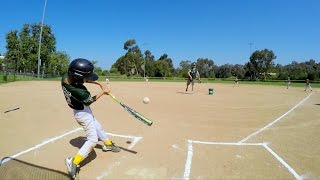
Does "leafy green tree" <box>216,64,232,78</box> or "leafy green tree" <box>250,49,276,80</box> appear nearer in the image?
"leafy green tree" <box>250,49,276,80</box>

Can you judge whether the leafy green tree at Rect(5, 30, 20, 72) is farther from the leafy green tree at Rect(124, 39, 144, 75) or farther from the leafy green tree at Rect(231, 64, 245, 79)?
the leafy green tree at Rect(231, 64, 245, 79)

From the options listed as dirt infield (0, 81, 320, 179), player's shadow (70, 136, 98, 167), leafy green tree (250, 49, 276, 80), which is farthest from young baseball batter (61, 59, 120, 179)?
leafy green tree (250, 49, 276, 80)

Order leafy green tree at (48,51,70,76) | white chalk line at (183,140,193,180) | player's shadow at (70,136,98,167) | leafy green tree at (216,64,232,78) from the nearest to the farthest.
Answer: white chalk line at (183,140,193,180), player's shadow at (70,136,98,167), leafy green tree at (48,51,70,76), leafy green tree at (216,64,232,78)

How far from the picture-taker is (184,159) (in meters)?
6.20

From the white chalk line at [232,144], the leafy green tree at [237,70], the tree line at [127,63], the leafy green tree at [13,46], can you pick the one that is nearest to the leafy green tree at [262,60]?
the tree line at [127,63]

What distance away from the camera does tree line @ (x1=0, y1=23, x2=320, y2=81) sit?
67.1 metres

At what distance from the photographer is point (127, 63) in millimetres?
103500

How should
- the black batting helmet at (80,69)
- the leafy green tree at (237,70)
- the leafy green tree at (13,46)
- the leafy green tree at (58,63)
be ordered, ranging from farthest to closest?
the leafy green tree at (237,70) → the leafy green tree at (58,63) → the leafy green tree at (13,46) → the black batting helmet at (80,69)

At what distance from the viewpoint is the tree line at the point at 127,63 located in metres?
67.1

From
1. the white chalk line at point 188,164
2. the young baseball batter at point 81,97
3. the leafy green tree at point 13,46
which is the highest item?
the leafy green tree at point 13,46

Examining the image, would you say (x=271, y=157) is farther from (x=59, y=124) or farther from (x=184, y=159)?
(x=59, y=124)

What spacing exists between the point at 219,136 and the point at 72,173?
4.33 metres

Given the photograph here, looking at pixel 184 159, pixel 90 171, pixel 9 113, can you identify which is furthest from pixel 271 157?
pixel 9 113

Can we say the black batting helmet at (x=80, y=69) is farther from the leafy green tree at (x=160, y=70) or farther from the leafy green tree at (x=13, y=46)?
the leafy green tree at (x=160, y=70)
